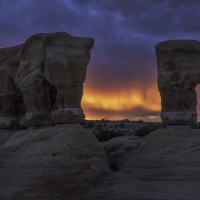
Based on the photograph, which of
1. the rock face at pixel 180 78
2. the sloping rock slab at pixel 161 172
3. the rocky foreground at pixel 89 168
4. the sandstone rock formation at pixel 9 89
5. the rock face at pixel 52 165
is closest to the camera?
the rock face at pixel 52 165

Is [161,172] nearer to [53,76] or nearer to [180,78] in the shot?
[180,78]

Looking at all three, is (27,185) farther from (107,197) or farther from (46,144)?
(107,197)

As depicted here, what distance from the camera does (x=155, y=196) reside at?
1284cm

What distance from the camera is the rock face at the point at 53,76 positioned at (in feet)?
45.3

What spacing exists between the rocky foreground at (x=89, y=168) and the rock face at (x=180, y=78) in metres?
0.56

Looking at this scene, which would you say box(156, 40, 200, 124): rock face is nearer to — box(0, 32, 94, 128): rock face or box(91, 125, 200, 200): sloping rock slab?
box(91, 125, 200, 200): sloping rock slab

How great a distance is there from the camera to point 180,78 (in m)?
15.5

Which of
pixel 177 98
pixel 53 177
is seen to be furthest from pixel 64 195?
pixel 177 98

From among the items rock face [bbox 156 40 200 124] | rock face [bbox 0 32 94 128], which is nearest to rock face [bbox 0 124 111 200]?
rock face [bbox 0 32 94 128]

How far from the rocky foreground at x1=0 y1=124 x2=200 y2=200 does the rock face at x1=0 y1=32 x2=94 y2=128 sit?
487mm

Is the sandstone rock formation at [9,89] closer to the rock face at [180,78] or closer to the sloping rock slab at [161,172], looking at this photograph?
the sloping rock slab at [161,172]

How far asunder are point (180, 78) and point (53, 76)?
490cm

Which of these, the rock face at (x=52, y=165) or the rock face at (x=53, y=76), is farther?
the rock face at (x=53, y=76)

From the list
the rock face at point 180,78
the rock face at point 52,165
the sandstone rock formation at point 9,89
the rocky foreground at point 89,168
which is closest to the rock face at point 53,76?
the rocky foreground at point 89,168
